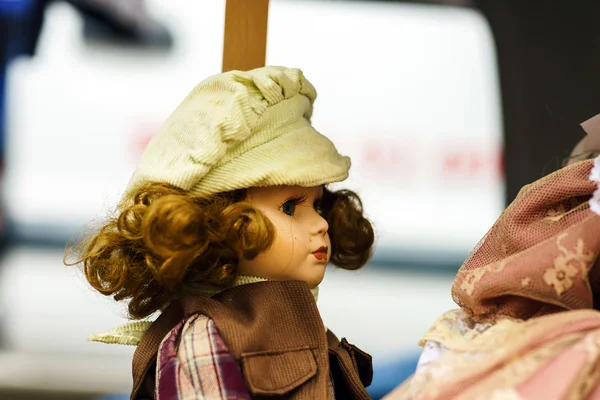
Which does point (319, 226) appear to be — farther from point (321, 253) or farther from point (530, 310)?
point (530, 310)

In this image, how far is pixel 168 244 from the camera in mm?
971

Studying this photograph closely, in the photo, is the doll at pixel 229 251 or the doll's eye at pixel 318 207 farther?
the doll's eye at pixel 318 207

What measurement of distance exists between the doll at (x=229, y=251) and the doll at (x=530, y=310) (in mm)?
239

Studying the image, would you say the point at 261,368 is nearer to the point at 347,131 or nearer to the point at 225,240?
the point at 225,240

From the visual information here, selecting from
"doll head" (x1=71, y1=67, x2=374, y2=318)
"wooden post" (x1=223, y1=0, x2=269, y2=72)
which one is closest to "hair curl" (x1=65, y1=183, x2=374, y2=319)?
"doll head" (x1=71, y1=67, x2=374, y2=318)

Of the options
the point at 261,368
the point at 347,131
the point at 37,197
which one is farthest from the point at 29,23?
the point at 261,368

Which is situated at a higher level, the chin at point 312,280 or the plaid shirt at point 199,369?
the chin at point 312,280

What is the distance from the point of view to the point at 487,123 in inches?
66.4

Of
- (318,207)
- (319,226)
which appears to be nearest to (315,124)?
(318,207)

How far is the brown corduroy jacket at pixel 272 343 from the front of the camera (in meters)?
0.98

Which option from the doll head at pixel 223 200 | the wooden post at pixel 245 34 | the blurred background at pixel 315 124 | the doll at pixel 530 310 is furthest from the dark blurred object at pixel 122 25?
the doll at pixel 530 310

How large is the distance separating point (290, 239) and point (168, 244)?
0.19 meters

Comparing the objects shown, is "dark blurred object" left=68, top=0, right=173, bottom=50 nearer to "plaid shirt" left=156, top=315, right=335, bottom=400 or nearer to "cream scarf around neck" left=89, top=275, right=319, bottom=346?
"cream scarf around neck" left=89, top=275, right=319, bottom=346

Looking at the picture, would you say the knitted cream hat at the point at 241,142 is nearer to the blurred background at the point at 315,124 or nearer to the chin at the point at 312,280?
the chin at the point at 312,280
